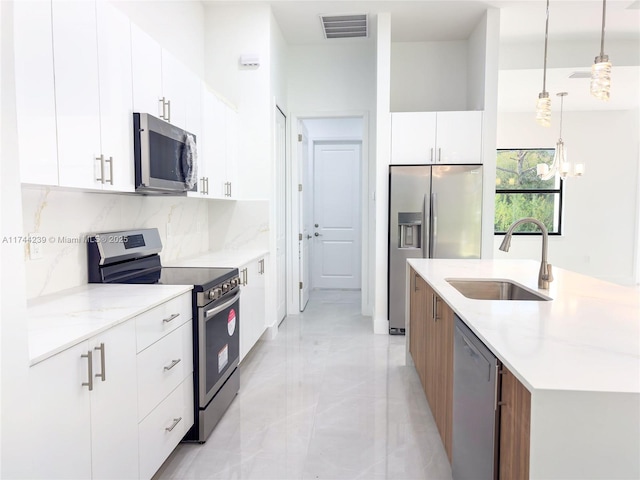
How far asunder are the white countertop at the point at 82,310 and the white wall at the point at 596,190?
21.1 ft

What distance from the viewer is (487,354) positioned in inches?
53.1

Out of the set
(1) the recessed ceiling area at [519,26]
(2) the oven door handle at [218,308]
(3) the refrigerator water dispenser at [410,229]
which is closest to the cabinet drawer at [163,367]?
(2) the oven door handle at [218,308]

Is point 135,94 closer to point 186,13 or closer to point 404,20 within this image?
point 186,13

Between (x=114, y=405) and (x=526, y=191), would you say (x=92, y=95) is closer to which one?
(x=114, y=405)

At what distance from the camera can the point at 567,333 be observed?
1375 mm

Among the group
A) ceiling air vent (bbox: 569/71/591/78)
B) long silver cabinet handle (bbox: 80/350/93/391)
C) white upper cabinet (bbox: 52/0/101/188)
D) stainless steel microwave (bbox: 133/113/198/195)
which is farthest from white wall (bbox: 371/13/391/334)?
long silver cabinet handle (bbox: 80/350/93/391)

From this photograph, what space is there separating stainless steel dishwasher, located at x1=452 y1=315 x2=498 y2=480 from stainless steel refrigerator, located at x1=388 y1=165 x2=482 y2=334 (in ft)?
8.11

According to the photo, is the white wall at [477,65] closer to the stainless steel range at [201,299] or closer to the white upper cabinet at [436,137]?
the white upper cabinet at [436,137]

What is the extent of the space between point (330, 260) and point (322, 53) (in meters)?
3.06

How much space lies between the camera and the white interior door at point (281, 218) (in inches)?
173

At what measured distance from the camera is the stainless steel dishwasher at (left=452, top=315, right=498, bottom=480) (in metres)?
1.32

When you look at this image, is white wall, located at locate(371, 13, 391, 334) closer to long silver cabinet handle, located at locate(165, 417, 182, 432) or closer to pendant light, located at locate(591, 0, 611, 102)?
pendant light, located at locate(591, 0, 611, 102)

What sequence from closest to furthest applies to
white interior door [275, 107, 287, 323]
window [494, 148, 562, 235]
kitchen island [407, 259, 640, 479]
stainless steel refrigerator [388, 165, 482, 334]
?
kitchen island [407, 259, 640, 479] < stainless steel refrigerator [388, 165, 482, 334] < white interior door [275, 107, 287, 323] < window [494, 148, 562, 235]

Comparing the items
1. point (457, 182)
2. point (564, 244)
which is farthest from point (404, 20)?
point (564, 244)
